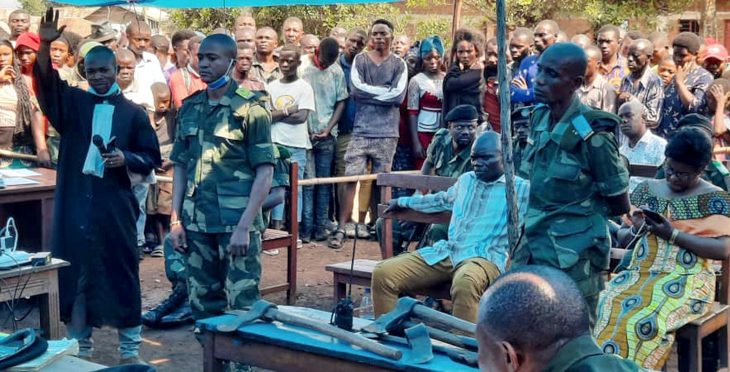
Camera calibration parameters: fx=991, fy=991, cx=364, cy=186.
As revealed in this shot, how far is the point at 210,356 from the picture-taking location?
14.8 ft

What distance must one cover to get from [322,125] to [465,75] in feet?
5.45

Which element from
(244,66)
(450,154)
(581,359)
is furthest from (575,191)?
(244,66)

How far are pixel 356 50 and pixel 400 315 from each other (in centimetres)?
683

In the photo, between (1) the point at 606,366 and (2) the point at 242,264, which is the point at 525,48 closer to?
(2) the point at 242,264

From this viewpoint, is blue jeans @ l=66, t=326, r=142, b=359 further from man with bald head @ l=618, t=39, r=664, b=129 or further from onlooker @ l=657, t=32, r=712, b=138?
onlooker @ l=657, t=32, r=712, b=138

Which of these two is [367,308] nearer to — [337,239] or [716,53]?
[337,239]

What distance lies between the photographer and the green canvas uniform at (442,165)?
686cm

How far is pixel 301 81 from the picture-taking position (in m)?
9.73

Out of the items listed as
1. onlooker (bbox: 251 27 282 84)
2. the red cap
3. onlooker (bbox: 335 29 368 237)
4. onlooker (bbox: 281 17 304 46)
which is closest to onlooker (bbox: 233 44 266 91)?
onlooker (bbox: 251 27 282 84)

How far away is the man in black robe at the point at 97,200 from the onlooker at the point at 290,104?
3712 millimetres

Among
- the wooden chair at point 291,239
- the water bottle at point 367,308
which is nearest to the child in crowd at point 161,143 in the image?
the wooden chair at point 291,239

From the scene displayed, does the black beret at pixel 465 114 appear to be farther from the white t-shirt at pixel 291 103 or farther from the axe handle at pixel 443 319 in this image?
the axe handle at pixel 443 319

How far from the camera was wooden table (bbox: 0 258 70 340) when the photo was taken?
542 cm

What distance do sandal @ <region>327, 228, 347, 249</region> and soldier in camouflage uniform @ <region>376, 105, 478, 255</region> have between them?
7.57 feet
